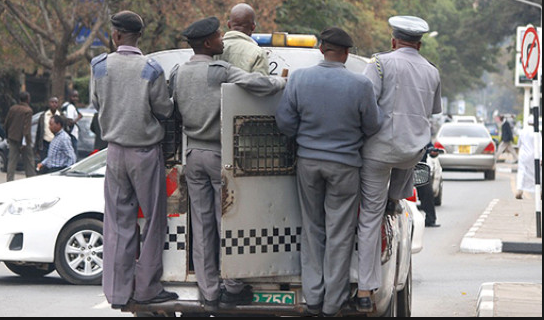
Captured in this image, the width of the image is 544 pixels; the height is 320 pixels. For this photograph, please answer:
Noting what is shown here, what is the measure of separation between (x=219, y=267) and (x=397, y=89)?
61.1 inches

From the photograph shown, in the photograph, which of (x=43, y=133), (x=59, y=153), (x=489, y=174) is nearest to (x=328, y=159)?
(x=59, y=153)

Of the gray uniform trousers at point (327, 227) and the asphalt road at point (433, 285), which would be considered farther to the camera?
the asphalt road at point (433, 285)

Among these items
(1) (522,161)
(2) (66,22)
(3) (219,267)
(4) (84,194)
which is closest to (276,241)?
(3) (219,267)

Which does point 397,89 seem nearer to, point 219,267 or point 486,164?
point 219,267

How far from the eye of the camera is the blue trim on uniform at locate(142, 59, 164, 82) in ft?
22.5

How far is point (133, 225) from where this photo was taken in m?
6.94

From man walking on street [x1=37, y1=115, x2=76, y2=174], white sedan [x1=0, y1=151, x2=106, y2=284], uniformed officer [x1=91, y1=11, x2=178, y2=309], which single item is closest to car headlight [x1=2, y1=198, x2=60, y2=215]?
white sedan [x1=0, y1=151, x2=106, y2=284]

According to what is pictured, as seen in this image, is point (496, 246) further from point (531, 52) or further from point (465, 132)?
point (465, 132)

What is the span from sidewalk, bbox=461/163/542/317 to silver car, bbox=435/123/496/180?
512 centimetres

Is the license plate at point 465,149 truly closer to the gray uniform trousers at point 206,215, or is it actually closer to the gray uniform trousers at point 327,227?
the gray uniform trousers at point 327,227

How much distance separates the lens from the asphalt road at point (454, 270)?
10.2 m

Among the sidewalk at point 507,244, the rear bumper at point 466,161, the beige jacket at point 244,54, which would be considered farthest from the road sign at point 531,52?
the rear bumper at point 466,161

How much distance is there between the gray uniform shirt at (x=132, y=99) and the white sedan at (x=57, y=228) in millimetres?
3944

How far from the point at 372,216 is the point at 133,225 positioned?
149 cm
